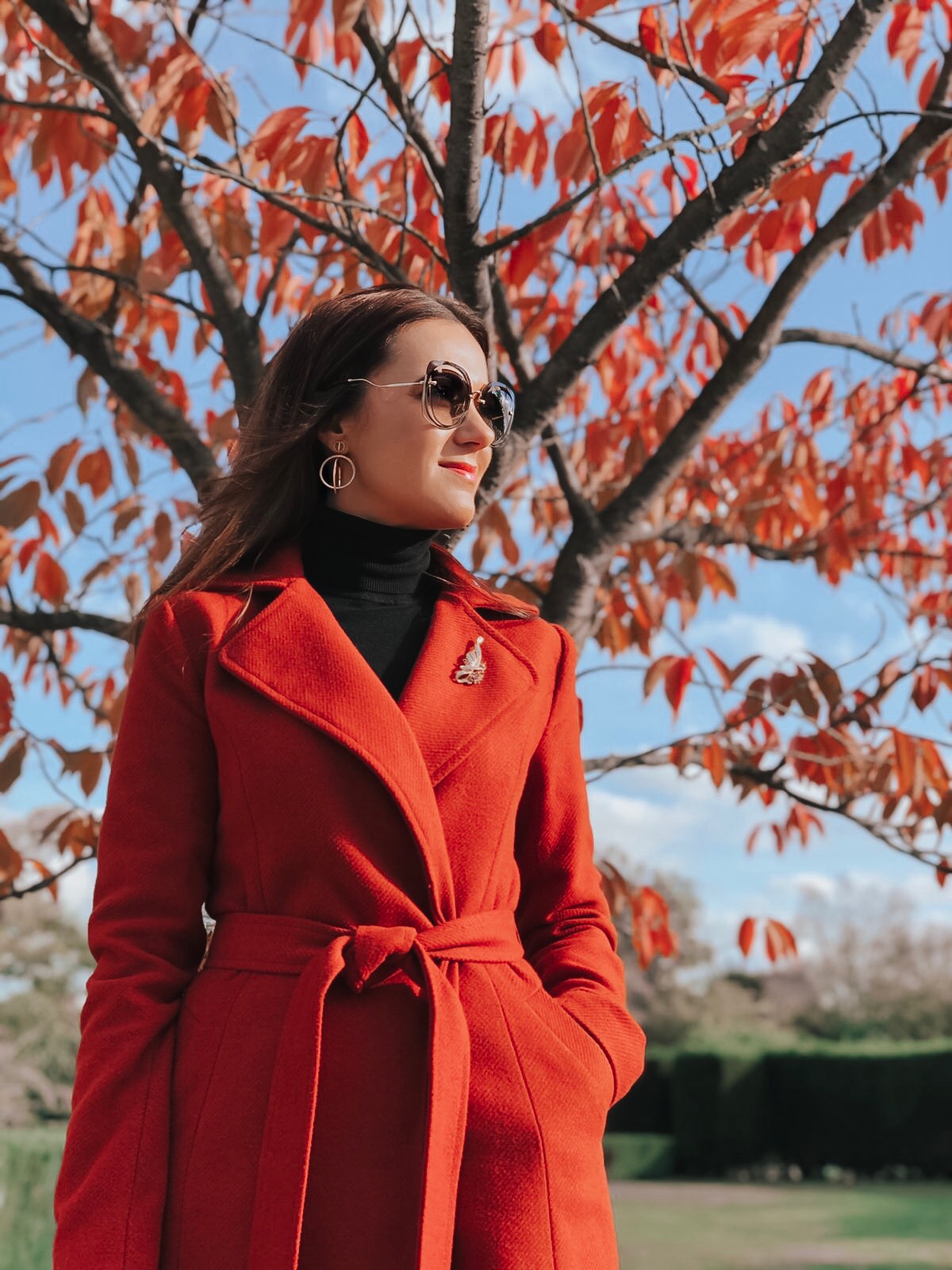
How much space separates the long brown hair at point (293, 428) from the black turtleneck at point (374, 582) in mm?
67

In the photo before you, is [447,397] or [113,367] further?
[113,367]

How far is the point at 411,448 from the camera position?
1.74m

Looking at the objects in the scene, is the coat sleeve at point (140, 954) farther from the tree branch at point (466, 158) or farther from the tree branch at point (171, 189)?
the tree branch at point (171, 189)

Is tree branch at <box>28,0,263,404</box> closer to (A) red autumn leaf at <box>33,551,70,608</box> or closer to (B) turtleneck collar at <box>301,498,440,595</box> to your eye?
(A) red autumn leaf at <box>33,551,70,608</box>

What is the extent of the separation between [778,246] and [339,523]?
243 centimetres

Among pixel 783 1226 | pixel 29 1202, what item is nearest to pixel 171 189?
pixel 29 1202

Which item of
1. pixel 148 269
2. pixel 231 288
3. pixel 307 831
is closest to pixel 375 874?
pixel 307 831

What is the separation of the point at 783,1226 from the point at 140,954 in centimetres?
1573

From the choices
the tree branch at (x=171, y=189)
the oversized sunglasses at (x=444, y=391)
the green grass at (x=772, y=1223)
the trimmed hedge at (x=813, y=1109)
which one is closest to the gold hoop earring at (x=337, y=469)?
the oversized sunglasses at (x=444, y=391)

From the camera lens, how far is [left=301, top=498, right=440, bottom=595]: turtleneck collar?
5.87 feet

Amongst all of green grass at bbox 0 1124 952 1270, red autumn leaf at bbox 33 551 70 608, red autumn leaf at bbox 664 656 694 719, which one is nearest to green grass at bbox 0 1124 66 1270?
green grass at bbox 0 1124 952 1270

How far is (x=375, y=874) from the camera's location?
150cm

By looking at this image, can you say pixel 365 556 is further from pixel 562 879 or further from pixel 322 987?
pixel 322 987

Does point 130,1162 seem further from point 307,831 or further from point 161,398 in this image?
point 161,398
